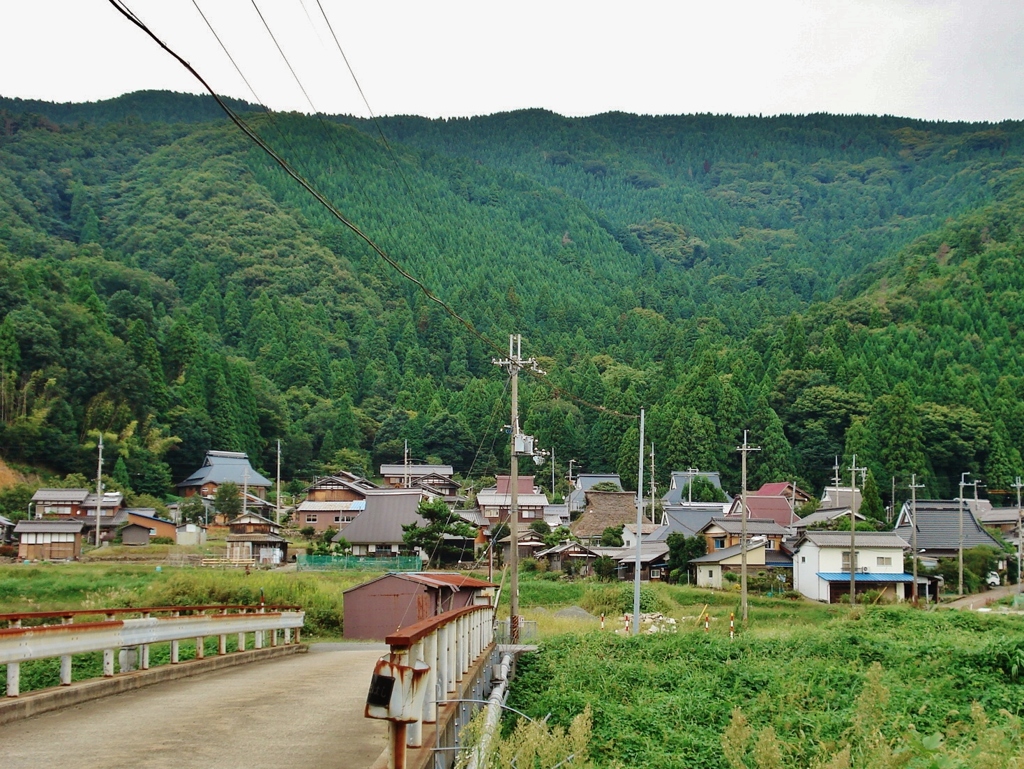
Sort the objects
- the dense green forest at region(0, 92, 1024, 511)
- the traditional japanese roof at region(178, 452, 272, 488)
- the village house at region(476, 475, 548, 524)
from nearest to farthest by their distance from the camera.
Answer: the village house at region(476, 475, 548, 524) < the traditional japanese roof at region(178, 452, 272, 488) < the dense green forest at region(0, 92, 1024, 511)

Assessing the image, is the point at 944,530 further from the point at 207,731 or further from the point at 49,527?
the point at 207,731

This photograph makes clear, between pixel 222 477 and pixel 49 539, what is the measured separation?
20.2 meters

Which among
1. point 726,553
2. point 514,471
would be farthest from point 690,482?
point 514,471

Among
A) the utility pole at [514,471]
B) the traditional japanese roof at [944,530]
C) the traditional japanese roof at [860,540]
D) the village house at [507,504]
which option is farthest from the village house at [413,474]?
the utility pole at [514,471]

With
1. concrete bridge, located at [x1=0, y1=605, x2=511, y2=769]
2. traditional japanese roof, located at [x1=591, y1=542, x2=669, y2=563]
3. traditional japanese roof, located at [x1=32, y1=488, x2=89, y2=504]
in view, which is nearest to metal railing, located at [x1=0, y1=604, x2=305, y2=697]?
concrete bridge, located at [x1=0, y1=605, x2=511, y2=769]

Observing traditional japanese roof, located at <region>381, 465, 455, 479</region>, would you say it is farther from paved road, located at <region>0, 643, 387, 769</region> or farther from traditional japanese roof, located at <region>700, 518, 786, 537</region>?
paved road, located at <region>0, 643, 387, 769</region>

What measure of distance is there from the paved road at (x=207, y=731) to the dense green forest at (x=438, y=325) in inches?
1754

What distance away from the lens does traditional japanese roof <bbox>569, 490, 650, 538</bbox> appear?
54.6 meters

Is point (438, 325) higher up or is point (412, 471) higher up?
point (438, 325)

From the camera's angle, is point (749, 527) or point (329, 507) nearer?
point (749, 527)

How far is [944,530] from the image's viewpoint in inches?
1893

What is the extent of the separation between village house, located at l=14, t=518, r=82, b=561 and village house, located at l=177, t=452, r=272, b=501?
57.4ft

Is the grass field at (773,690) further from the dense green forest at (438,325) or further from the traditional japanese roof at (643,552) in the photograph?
the dense green forest at (438,325)

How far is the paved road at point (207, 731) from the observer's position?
6.30 metres
